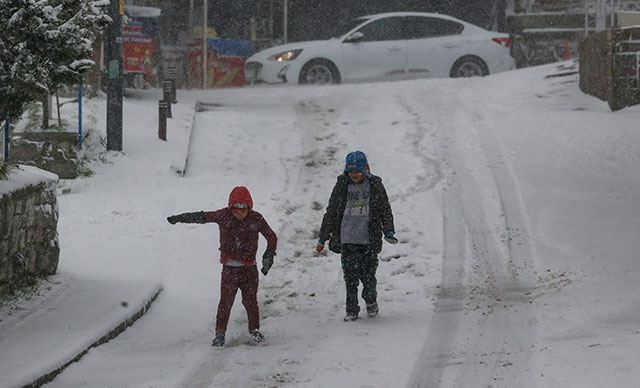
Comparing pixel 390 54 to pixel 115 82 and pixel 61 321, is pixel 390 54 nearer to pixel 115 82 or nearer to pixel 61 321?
pixel 115 82

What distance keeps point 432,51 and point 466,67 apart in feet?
2.90

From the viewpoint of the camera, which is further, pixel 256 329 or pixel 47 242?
pixel 47 242

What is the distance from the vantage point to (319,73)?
22141mm

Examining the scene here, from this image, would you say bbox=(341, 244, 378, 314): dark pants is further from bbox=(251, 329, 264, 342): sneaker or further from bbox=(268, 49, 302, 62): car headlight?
bbox=(268, 49, 302, 62): car headlight

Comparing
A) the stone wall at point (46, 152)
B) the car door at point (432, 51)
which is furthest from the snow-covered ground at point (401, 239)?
the car door at point (432, 51)

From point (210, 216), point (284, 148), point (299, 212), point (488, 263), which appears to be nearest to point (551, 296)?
point (488, 263)

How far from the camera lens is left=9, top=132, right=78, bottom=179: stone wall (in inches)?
533

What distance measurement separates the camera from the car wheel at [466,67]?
22953 millimetres

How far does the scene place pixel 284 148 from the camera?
1550 cm

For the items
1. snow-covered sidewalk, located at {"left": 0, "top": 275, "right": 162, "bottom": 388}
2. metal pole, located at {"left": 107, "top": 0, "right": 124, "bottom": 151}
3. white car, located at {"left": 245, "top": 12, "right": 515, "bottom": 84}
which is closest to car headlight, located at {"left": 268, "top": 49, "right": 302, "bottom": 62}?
white car, located at {"left": 245, "top": 12, "right": 515, "bottom": 84}

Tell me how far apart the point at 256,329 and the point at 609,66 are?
32.1 ft

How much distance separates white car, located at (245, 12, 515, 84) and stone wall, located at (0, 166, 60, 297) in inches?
493

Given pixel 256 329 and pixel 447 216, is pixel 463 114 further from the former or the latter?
pixel 256 329

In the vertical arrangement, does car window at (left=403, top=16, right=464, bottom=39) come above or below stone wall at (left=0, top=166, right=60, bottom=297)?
above
